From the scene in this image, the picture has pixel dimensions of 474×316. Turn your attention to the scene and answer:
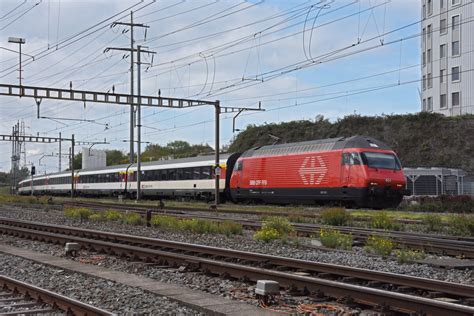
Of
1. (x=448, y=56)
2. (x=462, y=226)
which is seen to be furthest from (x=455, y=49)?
(x=462, y=226)

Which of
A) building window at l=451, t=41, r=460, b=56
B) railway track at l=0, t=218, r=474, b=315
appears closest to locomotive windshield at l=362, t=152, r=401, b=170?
railway track at l=0, t=218, r=474, b=315

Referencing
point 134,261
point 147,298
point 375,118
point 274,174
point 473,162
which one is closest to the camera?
point 147,298

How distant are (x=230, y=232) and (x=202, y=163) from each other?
78.8ft

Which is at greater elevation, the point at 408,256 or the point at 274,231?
the point at 274,231

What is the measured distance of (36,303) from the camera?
859cm

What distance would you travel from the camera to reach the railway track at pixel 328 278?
7.53m

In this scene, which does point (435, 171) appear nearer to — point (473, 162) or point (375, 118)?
point (473, 162)

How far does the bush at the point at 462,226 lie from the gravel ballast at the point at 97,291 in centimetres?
1227

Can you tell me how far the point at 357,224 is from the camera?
72.6ft

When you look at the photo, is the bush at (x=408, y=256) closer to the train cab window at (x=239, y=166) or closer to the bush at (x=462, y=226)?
the bush at (x=462, y=226)

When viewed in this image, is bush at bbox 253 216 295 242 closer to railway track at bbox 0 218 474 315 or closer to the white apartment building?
railway track at bbox 0 218 474 315

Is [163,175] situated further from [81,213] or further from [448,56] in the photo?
[448,56]

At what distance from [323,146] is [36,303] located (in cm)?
2310

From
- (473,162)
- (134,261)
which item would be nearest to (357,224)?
(134,261)
